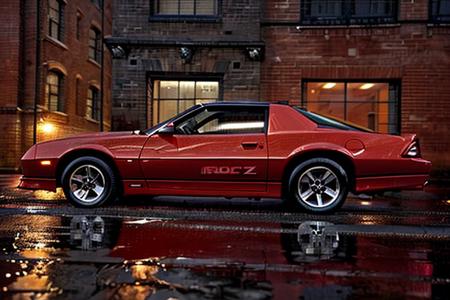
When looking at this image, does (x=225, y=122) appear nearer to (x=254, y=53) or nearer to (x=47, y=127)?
(x=254, y=53)

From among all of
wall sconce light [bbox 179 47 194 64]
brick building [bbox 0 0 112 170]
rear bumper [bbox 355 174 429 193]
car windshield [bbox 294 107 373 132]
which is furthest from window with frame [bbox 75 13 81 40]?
rear bumper [bbox 355 174 429 193]

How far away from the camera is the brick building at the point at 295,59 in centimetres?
1145

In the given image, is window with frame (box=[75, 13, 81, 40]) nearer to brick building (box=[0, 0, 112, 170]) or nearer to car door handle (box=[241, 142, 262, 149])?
brick building (box=[0, 0, 112, 170])

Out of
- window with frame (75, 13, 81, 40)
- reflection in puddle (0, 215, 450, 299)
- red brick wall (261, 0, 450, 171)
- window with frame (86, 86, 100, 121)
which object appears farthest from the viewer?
window with frame (86, 86, 100, 121)

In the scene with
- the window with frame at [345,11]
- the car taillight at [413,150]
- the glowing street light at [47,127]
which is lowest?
the car taillight at [413,150]

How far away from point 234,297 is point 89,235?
213cm

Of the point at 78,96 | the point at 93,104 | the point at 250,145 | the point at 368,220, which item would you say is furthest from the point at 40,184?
the point at 93,104

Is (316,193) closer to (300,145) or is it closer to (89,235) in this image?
(300,145)

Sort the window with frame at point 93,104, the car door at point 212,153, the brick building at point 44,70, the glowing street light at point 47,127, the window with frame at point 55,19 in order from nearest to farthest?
the car door at point 212,153, the brick building at point 44,70, the glowing street light at point 47,127, the window with frame at point 55,19, the window with frame at point 93,104

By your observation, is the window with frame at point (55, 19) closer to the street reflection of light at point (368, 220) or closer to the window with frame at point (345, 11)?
the window with frame at point (345, 11)

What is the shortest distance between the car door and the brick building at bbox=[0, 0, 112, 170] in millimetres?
12334

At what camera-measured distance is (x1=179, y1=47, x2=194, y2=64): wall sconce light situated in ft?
38.2

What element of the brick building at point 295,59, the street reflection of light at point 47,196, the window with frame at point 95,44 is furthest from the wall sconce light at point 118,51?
the window with frame at point 95,44

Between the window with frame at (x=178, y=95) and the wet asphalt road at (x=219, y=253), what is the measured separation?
6236 millimetres
